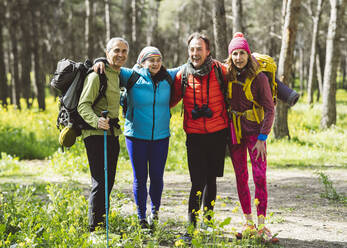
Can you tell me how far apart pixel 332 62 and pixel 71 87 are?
10.6 metres

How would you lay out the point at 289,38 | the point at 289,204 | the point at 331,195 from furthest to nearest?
the point at 289,38 → the point at 331,195 → the point at 289,204

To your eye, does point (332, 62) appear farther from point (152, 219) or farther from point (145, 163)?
point (152, 219)

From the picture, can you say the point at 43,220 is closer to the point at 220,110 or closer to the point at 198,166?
the point at 198,166

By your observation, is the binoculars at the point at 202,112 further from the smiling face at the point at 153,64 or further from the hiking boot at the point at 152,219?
the hiking boot at the point at 152,219

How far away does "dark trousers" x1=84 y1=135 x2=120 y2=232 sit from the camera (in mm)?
3955

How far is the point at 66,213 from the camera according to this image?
451 cm

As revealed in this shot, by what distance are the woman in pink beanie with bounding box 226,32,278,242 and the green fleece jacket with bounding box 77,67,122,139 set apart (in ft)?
4.01

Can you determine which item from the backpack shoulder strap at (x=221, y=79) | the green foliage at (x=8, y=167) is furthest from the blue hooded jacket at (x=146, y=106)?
the green foliage at (x=8, y=167)

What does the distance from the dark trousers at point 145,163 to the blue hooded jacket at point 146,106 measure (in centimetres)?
9

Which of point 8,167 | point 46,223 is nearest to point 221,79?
point 46,223

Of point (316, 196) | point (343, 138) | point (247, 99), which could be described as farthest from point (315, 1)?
point (247, 99)

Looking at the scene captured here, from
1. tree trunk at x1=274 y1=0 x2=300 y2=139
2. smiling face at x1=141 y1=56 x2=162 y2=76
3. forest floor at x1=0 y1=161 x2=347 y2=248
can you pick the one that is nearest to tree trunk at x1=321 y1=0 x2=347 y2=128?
tree trunk at x1=274 y1=0 x2=300 y2=139

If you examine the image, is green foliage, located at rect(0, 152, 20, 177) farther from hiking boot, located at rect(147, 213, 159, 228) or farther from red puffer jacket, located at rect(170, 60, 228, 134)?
red puffer jacket, located at rect(170, 60, 228, 134)

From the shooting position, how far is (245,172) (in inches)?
165
